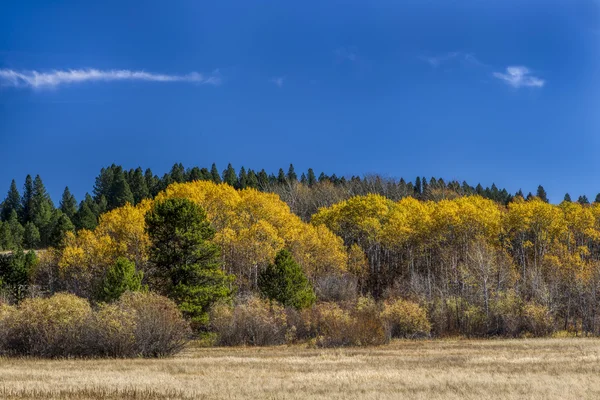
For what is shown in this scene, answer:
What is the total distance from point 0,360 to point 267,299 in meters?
22.4

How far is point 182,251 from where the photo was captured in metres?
51.0

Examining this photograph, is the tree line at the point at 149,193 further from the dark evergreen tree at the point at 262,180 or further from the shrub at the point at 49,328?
the shrub at the point at 49,328

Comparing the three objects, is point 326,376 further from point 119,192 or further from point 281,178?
point 281,178

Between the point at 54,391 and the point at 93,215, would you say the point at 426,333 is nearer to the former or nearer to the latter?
the point at 54,391

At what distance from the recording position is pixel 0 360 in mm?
34188

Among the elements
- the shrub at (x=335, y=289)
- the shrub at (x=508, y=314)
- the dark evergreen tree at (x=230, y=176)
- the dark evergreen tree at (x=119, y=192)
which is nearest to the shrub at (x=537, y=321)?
the shrub at (x=508, y=314)

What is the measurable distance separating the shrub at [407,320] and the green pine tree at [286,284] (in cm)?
773

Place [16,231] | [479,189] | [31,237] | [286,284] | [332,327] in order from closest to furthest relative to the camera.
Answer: [332,327] < [286,284] < [31,237] < [16,231] < [479,189]

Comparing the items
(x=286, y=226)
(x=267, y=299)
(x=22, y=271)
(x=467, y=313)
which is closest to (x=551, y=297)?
(x=467, y=313)

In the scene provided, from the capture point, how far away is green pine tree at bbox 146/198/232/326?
50750 mm

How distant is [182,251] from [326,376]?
28220mm

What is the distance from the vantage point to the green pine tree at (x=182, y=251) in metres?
50.8

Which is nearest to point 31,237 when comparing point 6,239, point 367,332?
point 6,239

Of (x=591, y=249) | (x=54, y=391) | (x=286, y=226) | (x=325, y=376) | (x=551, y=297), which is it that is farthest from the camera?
(x=591, y=249)
